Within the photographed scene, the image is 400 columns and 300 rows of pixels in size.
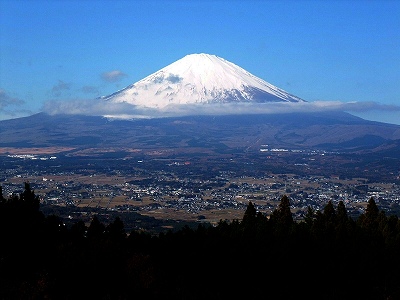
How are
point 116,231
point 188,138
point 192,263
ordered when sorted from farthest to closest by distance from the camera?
1. point 188,138
2. point 116,231
3. point 192,263

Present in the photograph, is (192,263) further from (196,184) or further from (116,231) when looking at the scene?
→ (196,184)

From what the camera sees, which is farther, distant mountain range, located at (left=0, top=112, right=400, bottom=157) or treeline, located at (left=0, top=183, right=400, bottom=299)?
distant mountain range, located at (left=0, top=112, right=400, bottom=157)

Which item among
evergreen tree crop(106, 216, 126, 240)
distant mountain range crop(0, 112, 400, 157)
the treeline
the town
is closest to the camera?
the treeline

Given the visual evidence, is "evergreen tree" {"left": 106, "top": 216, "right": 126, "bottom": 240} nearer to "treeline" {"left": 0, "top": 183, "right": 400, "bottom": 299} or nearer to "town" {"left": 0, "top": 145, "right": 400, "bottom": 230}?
"treeline" {"left": 0, "top": 183, "right": 400, "bottom": 299}

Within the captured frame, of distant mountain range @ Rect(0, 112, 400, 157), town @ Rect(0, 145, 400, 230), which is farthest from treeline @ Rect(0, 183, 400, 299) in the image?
distant mountain range @ Rect(0, 112, 400, 157)

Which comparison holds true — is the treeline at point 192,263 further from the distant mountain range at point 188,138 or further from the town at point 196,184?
the distant mountain range at point 188,138

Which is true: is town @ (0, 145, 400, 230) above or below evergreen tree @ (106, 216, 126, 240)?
below

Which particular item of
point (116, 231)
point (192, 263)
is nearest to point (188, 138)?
point (116, 231)

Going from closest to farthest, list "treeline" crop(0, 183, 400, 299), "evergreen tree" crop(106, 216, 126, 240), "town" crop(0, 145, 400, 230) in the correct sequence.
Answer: "treeline" crop(0, 183, 400, 299), "evergreen tree" crop(106, 216, 126, 240), "town" crop(0, 145, 400, 230)
